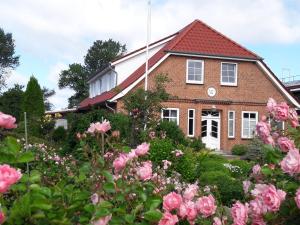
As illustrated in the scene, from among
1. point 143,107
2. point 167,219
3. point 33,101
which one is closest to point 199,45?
point 33,101

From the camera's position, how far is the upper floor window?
2952 centimetres

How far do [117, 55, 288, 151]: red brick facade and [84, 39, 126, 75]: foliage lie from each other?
50916mm

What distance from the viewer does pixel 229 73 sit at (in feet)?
97.2

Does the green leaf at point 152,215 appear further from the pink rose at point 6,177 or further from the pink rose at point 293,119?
the pink rose at point 293,119

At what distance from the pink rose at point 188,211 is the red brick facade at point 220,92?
24.1m

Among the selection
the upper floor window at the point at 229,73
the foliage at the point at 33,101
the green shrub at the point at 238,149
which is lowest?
the green shrub at the point at 238,149

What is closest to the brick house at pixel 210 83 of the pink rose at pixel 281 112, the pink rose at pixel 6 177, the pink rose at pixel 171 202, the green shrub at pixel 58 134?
the green shrub at pixel 58 134

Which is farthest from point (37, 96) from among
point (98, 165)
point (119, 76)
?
point (98, 165)

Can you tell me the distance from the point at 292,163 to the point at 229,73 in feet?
89.0

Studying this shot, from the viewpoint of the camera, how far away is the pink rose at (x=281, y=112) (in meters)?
3.34

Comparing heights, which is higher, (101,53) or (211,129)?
(101,53)

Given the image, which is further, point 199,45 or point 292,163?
point 199,45

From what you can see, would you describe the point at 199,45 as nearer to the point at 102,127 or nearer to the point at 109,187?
the point at 102,127

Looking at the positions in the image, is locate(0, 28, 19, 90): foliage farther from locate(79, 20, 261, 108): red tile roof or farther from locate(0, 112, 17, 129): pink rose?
locate(0, 112, 17, 129): pink rose
